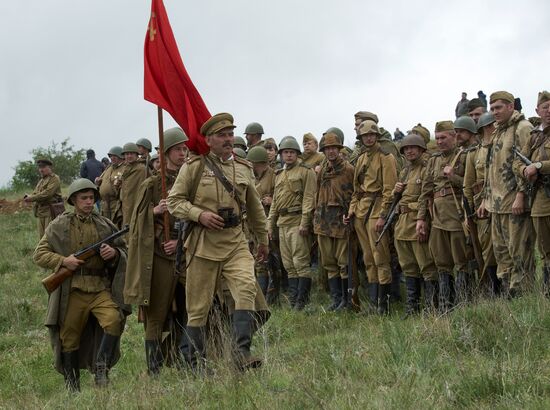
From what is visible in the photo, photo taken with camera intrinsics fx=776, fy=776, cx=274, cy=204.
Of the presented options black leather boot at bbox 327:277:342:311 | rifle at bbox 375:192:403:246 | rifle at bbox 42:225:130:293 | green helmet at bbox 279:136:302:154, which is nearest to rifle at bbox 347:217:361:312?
black leather boot at bbox 327:277:342:311

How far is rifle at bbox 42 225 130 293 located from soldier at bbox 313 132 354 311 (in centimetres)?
360

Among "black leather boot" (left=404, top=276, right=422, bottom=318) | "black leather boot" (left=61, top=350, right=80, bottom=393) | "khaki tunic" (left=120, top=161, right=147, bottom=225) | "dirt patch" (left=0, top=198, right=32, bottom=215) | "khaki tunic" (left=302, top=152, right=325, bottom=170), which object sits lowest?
"black leather boot" (left=61, top=350, right=80, bottom=393)

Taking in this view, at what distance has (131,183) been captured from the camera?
13305 mm

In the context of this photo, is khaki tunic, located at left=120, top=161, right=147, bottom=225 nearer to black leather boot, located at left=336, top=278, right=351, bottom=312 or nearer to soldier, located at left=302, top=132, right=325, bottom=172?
soldier, located at left=302, top=132, right=325, bottom=172

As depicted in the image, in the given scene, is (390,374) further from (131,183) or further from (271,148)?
(271,148)

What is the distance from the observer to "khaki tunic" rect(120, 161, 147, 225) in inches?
510

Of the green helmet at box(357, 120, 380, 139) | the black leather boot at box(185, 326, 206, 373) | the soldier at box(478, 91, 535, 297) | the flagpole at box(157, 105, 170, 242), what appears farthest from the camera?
the green helmet at box(357, 120, 380, 139)

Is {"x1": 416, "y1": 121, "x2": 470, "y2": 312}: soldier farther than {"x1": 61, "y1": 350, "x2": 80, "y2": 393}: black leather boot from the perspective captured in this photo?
Yes

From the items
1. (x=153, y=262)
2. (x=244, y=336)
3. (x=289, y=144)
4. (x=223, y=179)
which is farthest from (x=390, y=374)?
(x=289, y=144)

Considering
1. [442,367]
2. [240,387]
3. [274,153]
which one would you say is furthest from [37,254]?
[274,153]

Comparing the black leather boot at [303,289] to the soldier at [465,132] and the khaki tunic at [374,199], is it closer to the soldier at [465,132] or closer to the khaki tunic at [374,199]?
the khaki tunic at [374,199]

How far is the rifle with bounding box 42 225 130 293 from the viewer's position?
8305 millimetres

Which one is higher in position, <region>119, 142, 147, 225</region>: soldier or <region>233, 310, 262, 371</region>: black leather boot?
<region>119, 142, 147, 225</region>: soldier

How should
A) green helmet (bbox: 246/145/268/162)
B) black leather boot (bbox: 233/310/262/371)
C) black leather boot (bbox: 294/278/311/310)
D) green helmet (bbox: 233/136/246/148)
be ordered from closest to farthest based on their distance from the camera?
black leather boot (bbox: 233/310/262/371)
black leather boot (bbox: 294/278/311/310)
green helmet (bbox: 246/145/268/162)
green helmet (bbox: 233/136/246/148)
